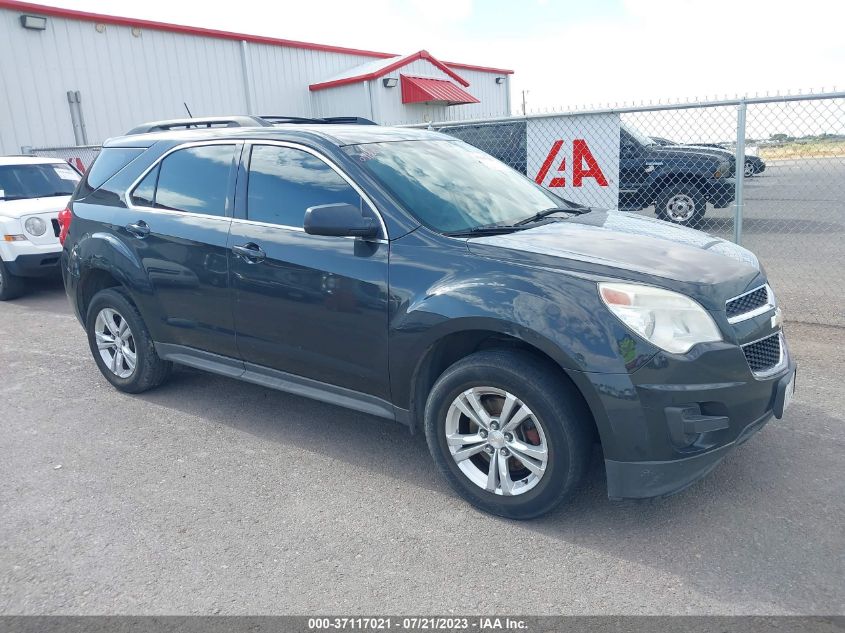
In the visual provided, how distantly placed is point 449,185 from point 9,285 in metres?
7.10

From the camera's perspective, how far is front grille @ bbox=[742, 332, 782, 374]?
129 inches

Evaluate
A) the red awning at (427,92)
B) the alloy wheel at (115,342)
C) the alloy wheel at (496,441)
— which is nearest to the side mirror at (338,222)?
the alloy wheel at (496,441)

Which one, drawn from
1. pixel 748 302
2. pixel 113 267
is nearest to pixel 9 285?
pixel 113 267

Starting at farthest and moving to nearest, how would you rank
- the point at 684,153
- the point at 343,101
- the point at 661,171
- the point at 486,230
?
the point at 343,101 < the point at 684,153 < the point at 661,171 < the point at 486,230

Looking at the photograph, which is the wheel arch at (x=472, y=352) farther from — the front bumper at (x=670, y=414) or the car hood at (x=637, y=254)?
the car hood at (x=637, y=254)

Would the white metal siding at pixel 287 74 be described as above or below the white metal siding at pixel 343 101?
above

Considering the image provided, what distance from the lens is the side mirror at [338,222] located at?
364 cm

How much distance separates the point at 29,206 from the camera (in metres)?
9.02

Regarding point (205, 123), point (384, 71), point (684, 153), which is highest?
point (384, 71)

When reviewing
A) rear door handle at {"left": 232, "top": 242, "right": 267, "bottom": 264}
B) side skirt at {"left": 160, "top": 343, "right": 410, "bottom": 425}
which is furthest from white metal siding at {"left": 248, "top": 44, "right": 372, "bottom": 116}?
rear door handle at {"left": 232, "top": 242, "right": 267, "bottom": 264}

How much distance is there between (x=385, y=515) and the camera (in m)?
3.57

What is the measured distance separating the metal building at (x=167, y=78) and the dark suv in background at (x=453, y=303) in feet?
45.9

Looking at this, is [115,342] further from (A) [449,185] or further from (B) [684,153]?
(B) [684,153]

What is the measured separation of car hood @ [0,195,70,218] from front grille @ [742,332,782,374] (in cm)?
801
